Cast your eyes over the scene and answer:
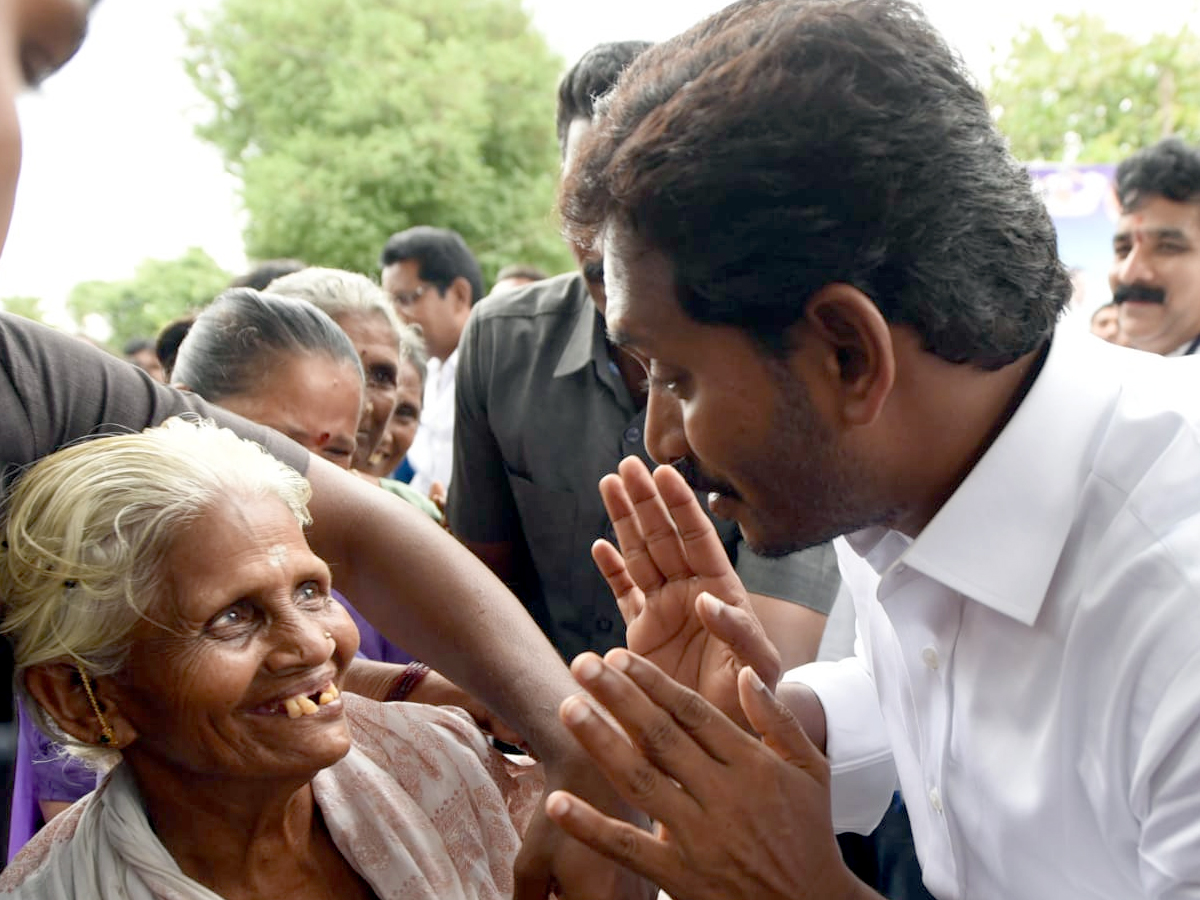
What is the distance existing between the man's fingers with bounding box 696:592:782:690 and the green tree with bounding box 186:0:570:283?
22.4m

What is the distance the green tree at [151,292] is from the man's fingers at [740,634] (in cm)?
2270

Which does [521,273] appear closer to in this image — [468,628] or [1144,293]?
[1144,293]

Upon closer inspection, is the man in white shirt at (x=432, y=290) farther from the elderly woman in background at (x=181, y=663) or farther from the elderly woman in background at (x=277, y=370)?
the elderly woman in background at (x=181, y=663)

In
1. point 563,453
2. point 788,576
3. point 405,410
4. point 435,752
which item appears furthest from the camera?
point 405,410

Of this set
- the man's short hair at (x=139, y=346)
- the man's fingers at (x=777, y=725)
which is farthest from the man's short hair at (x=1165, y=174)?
the man's short hair at (x=139, y=346)

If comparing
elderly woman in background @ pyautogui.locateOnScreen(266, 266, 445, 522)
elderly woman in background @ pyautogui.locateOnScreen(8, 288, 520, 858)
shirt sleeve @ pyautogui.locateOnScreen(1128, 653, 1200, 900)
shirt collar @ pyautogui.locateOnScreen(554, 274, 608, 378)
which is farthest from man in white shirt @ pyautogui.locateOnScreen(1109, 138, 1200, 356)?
shirt sleeve @ pyautogui.locateOnScreen(1128, 653, 1200, 900)

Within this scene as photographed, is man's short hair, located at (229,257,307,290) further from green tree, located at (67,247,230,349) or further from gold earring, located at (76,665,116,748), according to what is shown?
green tree, located at (67,247,230,349)

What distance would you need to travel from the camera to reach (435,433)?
6.55 metres

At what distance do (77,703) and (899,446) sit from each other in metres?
1.39

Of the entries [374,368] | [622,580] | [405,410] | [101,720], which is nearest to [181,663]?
[101,720]

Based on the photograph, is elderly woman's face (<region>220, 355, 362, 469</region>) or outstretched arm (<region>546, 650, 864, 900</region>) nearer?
outstretched arm (<region>546, 650, 864, 900</region>)

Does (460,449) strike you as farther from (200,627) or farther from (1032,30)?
(1032,30)

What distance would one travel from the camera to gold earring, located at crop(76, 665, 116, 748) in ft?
6.66

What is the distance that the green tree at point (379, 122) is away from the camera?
2514cm
